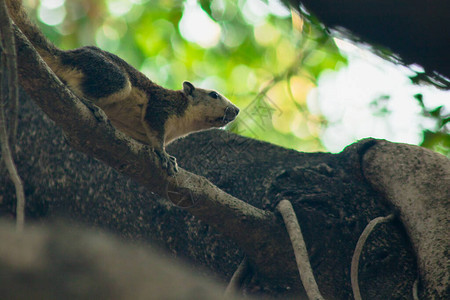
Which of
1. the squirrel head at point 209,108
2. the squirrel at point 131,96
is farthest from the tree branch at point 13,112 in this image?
the squirrel head at point 209,108

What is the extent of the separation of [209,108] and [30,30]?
151cm

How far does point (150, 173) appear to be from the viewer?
2369 millimetres

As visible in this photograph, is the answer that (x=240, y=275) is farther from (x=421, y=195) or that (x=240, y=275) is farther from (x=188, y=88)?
(x=188, y=88)

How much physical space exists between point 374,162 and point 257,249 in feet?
2.90

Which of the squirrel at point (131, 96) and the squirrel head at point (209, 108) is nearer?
the squirrel at point (131, 96)

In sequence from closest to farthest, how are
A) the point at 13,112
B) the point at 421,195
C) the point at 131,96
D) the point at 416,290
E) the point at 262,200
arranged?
the point at 13,112 < the point at 416,290 < the point at 421,195 < the point at 262,200 < the point at 131,96

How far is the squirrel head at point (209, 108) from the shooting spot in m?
3.74

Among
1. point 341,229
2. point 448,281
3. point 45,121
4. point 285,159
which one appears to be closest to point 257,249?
point 341,229

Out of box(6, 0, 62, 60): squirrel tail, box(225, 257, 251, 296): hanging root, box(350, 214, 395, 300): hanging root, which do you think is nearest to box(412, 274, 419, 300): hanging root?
box(350, 214, 395, 300): hanging root

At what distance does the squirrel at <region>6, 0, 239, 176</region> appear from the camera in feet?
9.28

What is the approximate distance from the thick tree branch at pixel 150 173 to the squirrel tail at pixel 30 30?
701mm

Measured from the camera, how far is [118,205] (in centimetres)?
311

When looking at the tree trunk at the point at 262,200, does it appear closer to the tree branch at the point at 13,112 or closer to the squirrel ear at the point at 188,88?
the squirrel ear at the point at 188,88

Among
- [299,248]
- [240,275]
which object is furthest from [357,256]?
[240,275]
